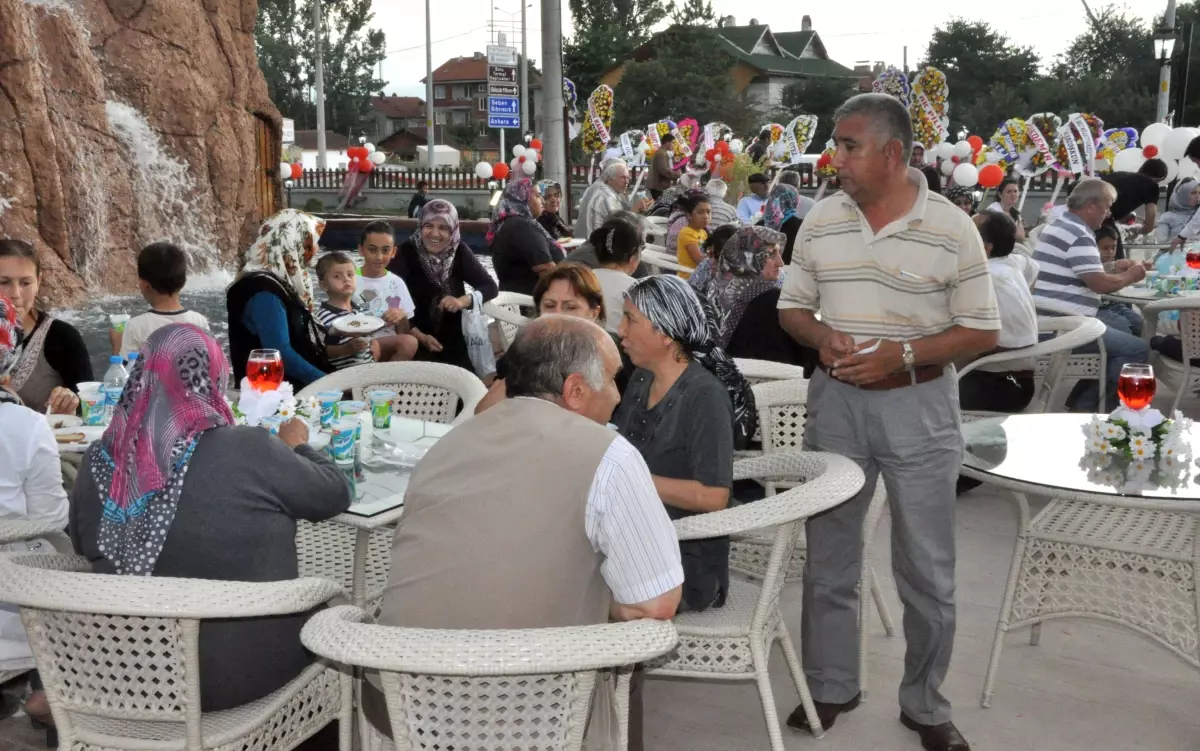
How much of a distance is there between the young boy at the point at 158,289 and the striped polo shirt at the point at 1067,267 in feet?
15.0

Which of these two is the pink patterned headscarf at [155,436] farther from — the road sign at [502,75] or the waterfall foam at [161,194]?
the road sign at [502,75]

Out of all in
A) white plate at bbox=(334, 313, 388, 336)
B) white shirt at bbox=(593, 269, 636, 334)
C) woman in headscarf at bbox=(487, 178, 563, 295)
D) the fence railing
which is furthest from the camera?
the fence railing

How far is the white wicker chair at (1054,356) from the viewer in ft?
15.8

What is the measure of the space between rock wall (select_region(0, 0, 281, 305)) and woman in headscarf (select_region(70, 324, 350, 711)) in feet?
29.9

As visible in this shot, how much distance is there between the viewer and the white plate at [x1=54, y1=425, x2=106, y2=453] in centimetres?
338

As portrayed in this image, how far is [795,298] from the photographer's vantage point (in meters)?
3.15

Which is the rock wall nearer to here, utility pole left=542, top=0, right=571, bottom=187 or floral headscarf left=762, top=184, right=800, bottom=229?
utility pole left=542, top=0, right=571, bottom=187

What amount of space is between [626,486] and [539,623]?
0.93ft

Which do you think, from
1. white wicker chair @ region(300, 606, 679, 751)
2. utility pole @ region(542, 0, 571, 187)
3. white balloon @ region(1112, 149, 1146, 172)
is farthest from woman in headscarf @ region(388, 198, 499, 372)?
white balloon @ region(1112, 149, 1146, 172)

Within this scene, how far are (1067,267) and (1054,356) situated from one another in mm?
1107

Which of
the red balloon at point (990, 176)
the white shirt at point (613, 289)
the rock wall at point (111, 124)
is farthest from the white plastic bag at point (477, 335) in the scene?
the red balloon at point (990, 176)

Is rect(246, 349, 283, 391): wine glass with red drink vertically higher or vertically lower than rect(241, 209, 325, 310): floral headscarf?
lower

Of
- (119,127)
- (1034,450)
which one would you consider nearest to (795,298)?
(1034,450)

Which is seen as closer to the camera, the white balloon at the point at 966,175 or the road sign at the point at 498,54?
the white balloon at the point at 966,175
